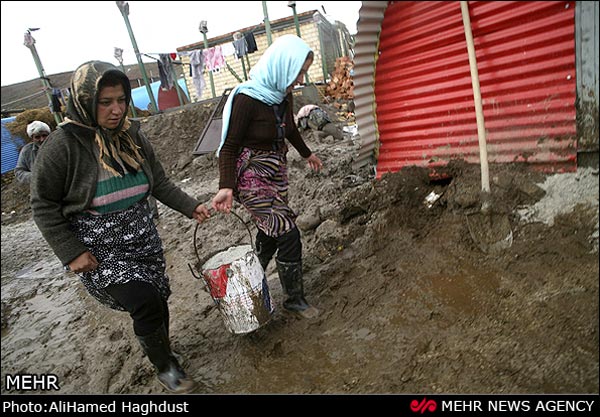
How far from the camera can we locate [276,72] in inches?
92.0

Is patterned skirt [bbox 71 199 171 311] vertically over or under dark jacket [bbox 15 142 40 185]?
under

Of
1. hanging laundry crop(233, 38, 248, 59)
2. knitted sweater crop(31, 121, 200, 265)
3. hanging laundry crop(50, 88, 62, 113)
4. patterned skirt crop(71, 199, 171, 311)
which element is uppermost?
hanging laundry crop(233, 38, 248, 59)

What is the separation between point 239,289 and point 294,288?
536 mm

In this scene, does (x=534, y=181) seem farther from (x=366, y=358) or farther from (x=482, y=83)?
(x=366, y=358)

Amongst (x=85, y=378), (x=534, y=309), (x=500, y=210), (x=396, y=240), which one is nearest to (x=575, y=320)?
(x=534, y=309)

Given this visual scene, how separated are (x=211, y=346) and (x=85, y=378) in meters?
1.05

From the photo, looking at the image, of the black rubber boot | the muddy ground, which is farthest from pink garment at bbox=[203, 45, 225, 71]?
the black rubber boot

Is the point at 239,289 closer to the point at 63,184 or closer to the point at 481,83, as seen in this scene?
the point at 63,184

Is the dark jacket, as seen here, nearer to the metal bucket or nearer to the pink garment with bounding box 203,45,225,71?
the metal bucket

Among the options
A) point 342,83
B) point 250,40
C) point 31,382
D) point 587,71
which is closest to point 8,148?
point 250,40

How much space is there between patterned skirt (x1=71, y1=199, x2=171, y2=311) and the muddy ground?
2.89 ft

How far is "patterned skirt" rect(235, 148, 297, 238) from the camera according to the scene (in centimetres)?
252

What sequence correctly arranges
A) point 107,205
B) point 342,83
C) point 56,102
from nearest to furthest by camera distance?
1. point 107,205
2. point 56,102
3. point 342,83

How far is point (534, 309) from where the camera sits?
2088 mm
